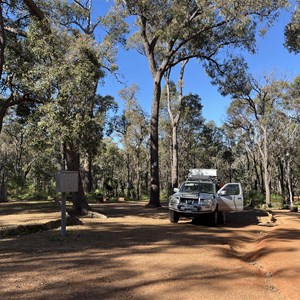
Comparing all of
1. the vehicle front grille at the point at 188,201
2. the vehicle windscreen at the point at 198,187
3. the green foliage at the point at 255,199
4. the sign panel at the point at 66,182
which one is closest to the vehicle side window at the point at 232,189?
the vehicle windscreen at the point at 198,187

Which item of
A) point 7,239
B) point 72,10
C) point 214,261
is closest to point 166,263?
point 214,261

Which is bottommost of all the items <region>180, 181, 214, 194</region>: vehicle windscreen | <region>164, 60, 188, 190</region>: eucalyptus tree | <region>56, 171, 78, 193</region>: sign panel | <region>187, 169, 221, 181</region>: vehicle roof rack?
<region>180, 181, 214, 194</region>: vehicle windscreen

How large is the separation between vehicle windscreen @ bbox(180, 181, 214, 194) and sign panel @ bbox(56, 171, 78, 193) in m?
5.81

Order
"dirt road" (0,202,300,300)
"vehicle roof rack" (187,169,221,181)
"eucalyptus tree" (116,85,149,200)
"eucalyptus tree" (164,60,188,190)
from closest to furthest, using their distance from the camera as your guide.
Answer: "dirt road" (0,202,300,300) → "vehicle roof rack" (187,169,221,181) → "eucalyptus tree" (164,60,188,190) → "eucalyptus tree" (116,85,149,200)

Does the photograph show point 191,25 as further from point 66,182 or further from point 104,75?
point 66,182

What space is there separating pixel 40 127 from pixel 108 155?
43.9 m

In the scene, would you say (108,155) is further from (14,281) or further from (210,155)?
(14,281)

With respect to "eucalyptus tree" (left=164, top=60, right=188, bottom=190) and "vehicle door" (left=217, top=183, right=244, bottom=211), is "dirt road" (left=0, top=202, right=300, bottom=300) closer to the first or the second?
"vehicle door" (left=217, top=183, right=244, bottom=211)

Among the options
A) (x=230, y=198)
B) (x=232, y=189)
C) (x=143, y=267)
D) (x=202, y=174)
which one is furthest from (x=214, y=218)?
(x=143, y=267)

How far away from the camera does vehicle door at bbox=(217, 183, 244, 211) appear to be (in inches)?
555

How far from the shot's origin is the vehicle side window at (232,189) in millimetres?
14780

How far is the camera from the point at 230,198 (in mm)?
14398

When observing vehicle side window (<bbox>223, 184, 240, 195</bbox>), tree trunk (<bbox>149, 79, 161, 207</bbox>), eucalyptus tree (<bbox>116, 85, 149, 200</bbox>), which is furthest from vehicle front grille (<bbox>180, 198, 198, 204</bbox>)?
eucalyptus tree (<bbox>116, 85, 149, 200</bbox>)

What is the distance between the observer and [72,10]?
25156 mm
